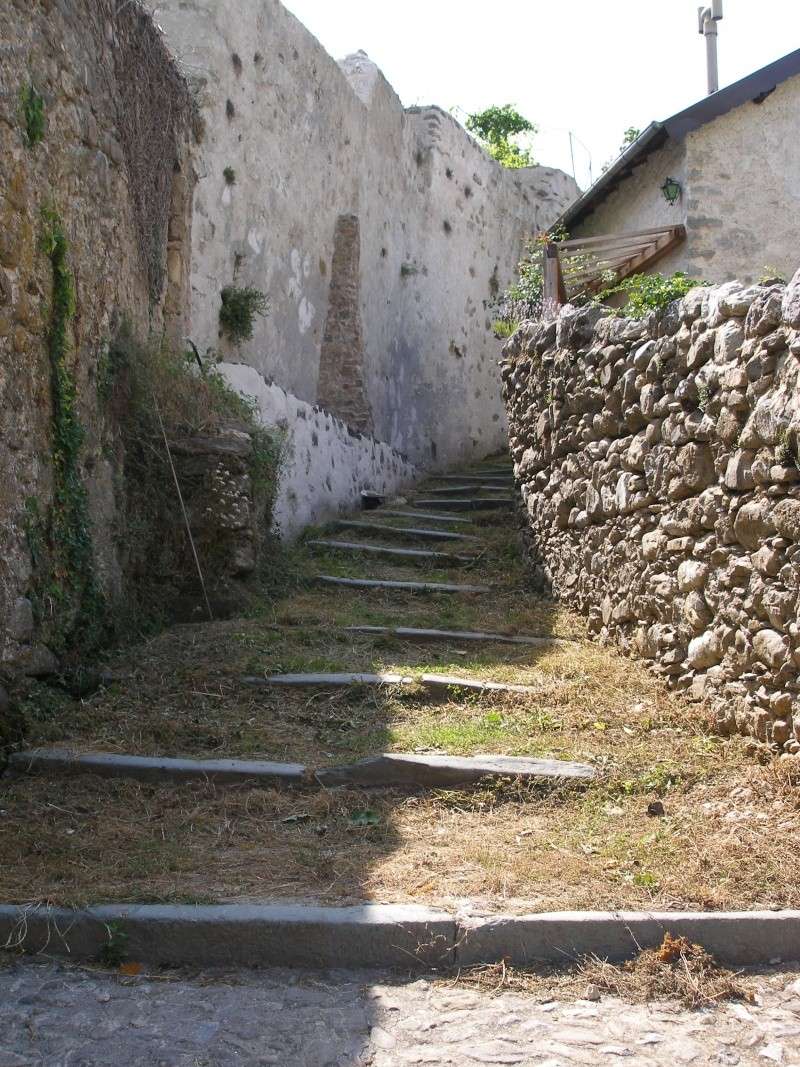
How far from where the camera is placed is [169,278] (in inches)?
268

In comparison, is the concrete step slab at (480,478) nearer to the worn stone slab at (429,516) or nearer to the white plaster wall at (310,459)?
the white plaster wall at (310,459)

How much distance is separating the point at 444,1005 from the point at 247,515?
12.0 feet

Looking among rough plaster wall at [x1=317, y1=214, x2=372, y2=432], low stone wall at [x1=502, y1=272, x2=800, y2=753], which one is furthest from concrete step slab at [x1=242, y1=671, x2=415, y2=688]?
rough plaster wall at [x1=317, y1=214, x2=372, y2=432]

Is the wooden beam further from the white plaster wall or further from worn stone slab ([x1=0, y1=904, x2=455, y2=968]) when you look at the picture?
worn stone slab ([x1=0, y1=904, x2=455, y2=968])

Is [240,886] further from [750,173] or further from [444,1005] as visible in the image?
[750,173]

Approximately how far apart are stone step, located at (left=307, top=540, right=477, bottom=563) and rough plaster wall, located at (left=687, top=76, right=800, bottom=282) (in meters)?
4.45

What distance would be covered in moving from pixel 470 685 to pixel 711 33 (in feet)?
42.7

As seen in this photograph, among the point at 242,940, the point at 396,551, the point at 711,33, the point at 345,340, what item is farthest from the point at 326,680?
the point at 711,33

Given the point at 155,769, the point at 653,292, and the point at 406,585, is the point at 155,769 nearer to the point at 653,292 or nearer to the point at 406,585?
the point at 406,585

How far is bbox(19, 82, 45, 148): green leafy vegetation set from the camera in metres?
4.47

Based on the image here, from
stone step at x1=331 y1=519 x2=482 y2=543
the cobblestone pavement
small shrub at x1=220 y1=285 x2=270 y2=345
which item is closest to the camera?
the cobblestone pavement

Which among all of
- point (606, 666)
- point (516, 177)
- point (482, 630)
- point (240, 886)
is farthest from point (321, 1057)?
point (516, 177)

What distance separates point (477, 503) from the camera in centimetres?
944

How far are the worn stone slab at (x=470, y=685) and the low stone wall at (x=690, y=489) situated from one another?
0.66m
